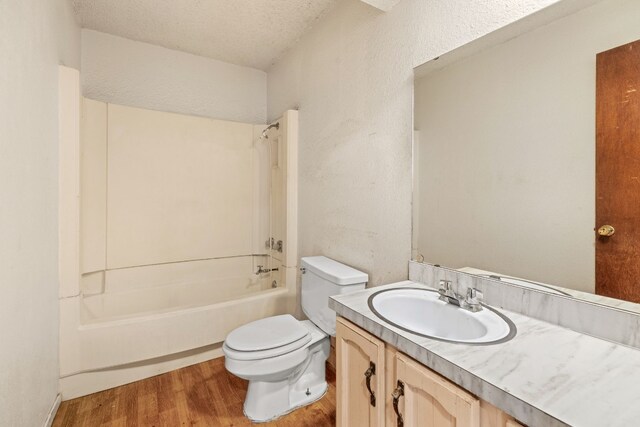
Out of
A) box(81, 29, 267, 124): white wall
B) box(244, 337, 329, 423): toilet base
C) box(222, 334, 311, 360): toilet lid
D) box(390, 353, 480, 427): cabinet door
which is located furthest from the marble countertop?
box(81, 29, 267, 124): white wall

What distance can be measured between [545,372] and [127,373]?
2.27 m

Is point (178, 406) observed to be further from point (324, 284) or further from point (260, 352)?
point (324, 284)

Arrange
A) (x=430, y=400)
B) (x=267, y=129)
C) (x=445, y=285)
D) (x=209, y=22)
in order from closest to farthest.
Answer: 1. (x=430, y=400)
2. (x=445, y=285)
3. (x=209, y=22)
4. (x=267, y=129)

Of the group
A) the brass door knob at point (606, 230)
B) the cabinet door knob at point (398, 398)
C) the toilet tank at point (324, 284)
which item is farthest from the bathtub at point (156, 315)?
the brass door knob at point (606, 230)

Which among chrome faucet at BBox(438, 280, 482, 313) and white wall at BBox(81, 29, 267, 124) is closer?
chrome faucet at BBox(438, 280, 482, 313)

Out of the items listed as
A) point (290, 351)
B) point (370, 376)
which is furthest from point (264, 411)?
point (370, 376)

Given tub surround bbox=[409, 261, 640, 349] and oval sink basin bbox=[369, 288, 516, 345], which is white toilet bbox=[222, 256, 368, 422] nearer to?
oval sink basin bbox=[369, 288, 516, 345]

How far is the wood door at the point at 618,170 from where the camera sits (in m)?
0.82

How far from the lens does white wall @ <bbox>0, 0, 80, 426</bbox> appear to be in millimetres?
1077

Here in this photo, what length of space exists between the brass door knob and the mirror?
16 millimetres

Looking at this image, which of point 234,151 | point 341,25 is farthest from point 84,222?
point 341,25

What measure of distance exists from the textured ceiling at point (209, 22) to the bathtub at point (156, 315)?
6.27 ft

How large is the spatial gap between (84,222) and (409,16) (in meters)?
2.53

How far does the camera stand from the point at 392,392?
94 centimetres
